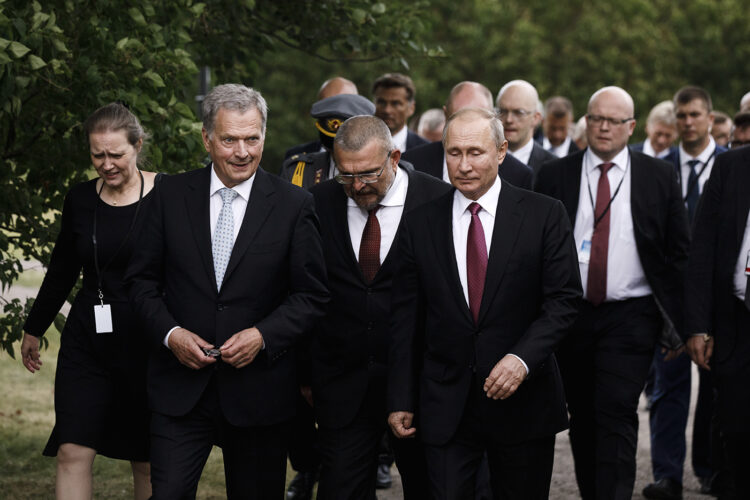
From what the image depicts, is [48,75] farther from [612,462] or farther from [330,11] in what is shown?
[612,462]

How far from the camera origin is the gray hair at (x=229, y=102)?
5379 millimetres

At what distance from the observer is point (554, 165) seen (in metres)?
7.46

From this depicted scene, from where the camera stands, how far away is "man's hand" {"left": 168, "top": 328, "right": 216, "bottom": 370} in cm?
514

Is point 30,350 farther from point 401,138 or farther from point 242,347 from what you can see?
point 401,138

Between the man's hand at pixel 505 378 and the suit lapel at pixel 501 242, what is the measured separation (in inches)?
10.1

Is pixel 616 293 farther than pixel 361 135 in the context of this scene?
Yes

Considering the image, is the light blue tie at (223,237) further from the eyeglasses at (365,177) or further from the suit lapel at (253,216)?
the eyeglasses at (365,177)

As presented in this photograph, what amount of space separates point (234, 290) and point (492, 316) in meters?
1.12

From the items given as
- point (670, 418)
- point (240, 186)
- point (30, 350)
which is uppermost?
point (240, 186)

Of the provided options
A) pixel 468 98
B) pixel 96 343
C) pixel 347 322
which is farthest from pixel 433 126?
pixel 96 343

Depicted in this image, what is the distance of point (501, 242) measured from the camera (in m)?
5.34

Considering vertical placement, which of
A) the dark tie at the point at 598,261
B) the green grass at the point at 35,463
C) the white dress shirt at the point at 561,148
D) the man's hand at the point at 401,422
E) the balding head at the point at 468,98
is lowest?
the green grass at the point at 35,463

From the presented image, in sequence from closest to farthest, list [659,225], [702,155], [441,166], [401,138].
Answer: [659,225], [441,166], [702,155], [401,138]

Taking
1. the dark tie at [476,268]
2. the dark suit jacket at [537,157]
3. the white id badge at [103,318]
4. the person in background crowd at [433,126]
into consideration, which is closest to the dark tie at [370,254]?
the dark tie at [476,268]
